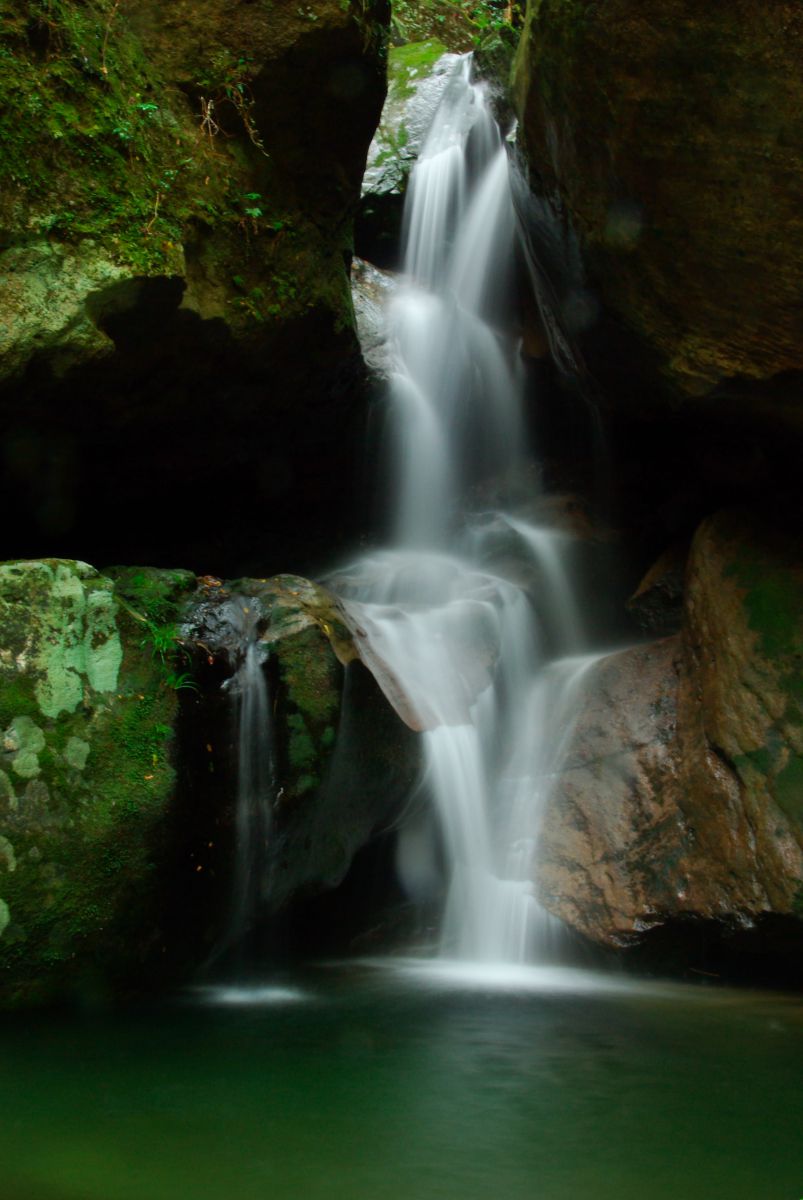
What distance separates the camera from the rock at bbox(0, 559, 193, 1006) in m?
3.78

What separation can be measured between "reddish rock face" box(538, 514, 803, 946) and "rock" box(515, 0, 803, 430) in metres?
1.04

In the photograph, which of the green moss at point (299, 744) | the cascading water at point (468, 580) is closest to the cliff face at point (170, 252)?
the cascading water at point (468, 580)

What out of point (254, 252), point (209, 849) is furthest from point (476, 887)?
point (254, 252)

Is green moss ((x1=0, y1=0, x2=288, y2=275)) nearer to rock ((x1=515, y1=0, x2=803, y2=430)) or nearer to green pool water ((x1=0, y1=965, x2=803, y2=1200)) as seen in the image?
rock ((x1=515, y1=0, x2=803, y2=430))

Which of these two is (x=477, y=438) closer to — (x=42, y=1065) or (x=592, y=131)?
(x=592, y=131)

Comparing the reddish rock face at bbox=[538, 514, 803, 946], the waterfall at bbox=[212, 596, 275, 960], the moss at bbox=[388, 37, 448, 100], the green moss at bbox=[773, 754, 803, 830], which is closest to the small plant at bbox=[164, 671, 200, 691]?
the waterfall at bbox=[212, 596, 275, 960]

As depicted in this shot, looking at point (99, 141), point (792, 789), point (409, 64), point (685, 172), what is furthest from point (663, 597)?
point (409, 64)

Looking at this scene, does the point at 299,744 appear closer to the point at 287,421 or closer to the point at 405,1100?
the point at 405,1100

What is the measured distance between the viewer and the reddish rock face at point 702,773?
4.88 meters

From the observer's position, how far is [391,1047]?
3.61 m

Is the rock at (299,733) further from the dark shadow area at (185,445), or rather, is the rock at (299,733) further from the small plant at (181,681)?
the dark shadow area at (185,445)

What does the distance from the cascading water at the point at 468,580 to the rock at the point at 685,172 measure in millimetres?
2218

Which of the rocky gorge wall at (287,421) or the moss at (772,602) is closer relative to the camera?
the rocky gorge wall at (287,421)

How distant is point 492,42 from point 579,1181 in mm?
12394
